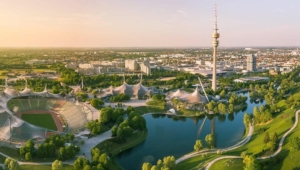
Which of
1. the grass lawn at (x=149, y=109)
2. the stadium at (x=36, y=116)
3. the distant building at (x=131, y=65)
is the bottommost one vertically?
the grass lawn at (x=149, y=109)

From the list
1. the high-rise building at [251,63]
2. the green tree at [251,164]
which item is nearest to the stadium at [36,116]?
the green tree at [251,164]

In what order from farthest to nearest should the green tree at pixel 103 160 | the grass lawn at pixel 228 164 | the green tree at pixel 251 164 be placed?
the grass lawn at pixel 228 164 → the green tree at pixel 103 160 → the green tree at pixel 251 164

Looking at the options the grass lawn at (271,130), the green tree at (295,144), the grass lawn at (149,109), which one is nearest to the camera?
the green tree at (295,144)

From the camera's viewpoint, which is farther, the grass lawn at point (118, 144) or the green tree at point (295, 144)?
the grass lawn at point (118, 144)

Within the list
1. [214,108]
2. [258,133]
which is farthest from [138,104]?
[258,133]

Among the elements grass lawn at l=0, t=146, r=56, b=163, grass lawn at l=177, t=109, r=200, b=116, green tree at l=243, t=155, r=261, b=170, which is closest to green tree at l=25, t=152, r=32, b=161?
grass lawn at l=0, t=146, r=56, b=163

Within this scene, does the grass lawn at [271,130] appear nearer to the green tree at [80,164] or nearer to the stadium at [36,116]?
the green tree at [80,164]
